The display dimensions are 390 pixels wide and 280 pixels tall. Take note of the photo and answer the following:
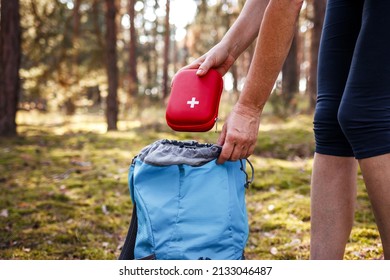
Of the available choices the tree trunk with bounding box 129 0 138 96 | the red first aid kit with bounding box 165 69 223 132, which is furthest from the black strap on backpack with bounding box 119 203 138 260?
the tree trunk with bounding box 129 0 138 96

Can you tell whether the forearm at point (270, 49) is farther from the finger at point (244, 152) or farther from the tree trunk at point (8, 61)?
the tree trunk at point (8, 61)

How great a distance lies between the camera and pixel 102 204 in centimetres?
336

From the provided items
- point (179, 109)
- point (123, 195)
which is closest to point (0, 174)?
point (123, 195)

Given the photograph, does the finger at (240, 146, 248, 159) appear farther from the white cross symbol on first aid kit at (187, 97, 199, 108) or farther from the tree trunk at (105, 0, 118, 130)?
the tree trunk at (105, 0, 118, 130)

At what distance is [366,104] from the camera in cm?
138

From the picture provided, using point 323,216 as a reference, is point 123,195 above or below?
below

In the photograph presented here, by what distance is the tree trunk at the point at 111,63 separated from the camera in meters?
8.72

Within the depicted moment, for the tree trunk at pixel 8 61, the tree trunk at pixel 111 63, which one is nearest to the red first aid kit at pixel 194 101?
the tree trunk at pixel 8 61

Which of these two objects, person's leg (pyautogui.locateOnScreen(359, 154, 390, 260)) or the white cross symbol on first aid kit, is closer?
person's leg (pyautogui.locateOnScreen(359, 154, 390, 260))

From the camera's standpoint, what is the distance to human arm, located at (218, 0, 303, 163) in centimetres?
144

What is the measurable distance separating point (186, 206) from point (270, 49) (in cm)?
60

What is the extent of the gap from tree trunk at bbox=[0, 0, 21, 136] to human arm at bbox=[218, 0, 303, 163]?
6.34 m
